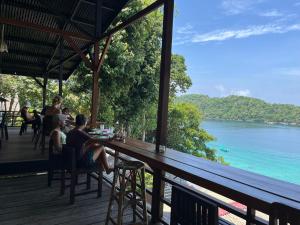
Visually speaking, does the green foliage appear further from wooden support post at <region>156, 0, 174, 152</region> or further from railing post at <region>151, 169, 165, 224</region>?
railing post at <region>151, 169, 165, 224</region>

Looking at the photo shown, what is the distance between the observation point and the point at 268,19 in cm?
4612

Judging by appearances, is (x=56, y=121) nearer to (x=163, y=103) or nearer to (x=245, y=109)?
(x=163, y=103)

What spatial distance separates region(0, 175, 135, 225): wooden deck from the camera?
2689 millimetres

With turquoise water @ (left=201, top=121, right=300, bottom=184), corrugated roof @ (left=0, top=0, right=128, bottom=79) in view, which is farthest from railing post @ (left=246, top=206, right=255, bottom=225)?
turquoise water @ (left=201, top=121, right=300, bottom=184)

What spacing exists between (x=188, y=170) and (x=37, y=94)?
1683 centimetres

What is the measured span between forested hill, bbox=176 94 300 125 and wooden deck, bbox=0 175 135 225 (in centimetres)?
1968

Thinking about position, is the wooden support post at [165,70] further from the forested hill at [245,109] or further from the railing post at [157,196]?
the forested hill at [245,109]

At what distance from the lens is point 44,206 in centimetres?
302

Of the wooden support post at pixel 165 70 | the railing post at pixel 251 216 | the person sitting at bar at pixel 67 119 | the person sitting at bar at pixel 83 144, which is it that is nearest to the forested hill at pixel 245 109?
the person sitting at bar at pixel 67 119

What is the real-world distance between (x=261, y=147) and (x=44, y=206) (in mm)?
42129

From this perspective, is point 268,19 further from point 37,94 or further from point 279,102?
point 37,94

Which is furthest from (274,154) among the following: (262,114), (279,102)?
(279,102)

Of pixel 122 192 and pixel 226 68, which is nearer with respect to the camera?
pixel 122 192

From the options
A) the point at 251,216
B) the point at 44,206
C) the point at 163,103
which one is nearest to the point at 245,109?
the point at 163,103
